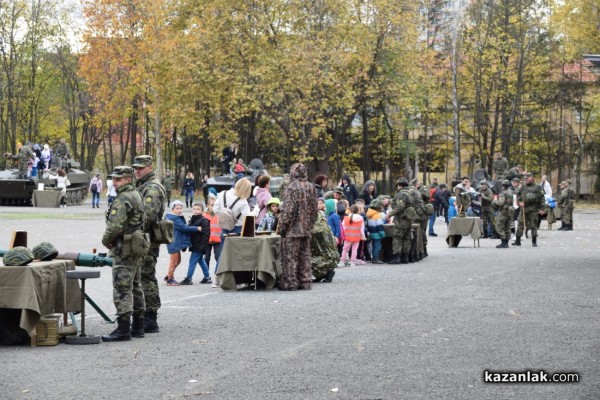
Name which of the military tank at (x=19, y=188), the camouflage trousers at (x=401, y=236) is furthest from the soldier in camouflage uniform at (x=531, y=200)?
the military tank at (x=19, y=188)

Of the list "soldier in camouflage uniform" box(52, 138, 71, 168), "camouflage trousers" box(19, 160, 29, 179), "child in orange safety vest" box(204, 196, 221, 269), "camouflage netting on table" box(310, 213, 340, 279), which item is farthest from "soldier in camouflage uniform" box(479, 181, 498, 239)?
"soldier in camouflage uniform" box(52, 138, 71, 168)

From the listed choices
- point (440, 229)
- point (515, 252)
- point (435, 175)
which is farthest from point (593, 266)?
point (435, 175)

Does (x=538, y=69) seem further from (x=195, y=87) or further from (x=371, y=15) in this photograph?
(x=195, y=87)

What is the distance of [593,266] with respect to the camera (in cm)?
2275

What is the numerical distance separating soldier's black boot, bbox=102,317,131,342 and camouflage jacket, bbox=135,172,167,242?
112cm

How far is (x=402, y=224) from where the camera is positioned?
24.8 metres

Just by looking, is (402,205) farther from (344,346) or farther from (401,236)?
(344,346)

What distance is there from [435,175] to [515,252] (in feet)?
202

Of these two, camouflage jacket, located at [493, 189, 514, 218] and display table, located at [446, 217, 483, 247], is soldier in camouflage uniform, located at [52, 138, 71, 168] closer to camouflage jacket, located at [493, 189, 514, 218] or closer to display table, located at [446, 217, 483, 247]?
display table, located at [446, 217, 483, 247]

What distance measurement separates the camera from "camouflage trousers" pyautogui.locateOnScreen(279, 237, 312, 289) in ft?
59.4

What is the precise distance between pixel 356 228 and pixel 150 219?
11389 millimetres

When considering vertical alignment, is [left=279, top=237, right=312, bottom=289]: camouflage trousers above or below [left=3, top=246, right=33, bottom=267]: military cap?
below

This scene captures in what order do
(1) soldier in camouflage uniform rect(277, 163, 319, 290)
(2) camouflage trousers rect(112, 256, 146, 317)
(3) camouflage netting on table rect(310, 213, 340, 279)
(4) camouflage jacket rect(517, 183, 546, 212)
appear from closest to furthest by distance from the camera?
1. (2) camouflage trousers rect(112, 256, 146, 317)
2. (1) soldier in camouflage uniform rect(277, 163, 319, 290)
3. (3) camouflage netting on table rect(310, 213, 340, 279)
4. (4) camouflage jacket rect(517, 183, 546, 212)

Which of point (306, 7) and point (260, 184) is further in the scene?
point (306, 7)
